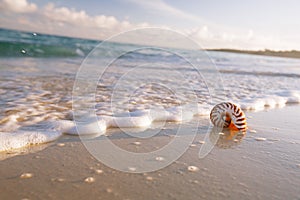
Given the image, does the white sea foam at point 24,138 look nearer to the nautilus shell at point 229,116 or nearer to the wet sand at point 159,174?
the wet sand at point 159,174

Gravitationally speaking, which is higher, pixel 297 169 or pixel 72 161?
pixel 297 169

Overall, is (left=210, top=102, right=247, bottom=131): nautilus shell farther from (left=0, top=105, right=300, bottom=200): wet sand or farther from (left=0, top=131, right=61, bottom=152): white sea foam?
(left=0, top=131, right=61, bottom=152): white sea foam

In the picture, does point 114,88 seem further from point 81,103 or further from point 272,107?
point 272,107

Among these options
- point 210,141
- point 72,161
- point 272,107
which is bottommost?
point 72,161

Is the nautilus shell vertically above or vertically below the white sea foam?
above

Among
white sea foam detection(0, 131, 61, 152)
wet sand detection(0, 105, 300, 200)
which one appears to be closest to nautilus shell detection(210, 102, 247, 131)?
wet sand detection(0, 105, 300, 200)

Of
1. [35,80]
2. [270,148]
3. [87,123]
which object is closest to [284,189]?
[270,148]

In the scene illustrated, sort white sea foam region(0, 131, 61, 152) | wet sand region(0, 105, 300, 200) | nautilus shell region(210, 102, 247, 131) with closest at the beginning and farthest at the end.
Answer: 1. wet sand region(0, 105, 300, 200)
2. white sea foam region(0, 131, 61, 152)
3. nautilus shell region(210, 102, 247, 131)
